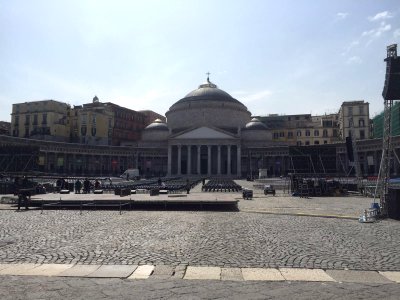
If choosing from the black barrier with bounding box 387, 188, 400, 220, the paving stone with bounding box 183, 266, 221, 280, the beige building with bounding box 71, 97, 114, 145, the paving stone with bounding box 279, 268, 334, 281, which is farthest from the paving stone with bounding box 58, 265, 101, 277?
the beige building with bounding box 71, 97, 114, 145

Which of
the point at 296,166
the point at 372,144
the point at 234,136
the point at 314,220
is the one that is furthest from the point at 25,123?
the point at 314,220

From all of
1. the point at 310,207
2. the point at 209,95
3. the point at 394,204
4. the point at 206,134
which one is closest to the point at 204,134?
the point at 206,134

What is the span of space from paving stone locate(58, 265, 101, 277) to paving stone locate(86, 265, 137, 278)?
0.44 feet

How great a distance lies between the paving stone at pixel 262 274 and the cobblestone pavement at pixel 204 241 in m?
0.45

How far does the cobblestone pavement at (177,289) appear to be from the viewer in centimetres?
629

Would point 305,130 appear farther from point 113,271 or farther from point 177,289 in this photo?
point 177,289

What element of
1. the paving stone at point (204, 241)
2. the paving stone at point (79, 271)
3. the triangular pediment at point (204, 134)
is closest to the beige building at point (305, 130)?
the triangular pediment at point (204, 134)

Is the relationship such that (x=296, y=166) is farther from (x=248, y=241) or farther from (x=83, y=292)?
(x=83, y=292)

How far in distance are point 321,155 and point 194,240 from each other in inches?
1203

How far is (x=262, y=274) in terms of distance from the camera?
7.75 m

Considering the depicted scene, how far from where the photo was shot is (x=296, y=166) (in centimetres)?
3953

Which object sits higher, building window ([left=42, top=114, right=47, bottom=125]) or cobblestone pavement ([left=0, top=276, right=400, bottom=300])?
building window ([left=42, top=114, right=47, bottom=125])

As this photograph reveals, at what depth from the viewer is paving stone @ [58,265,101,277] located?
299 inches

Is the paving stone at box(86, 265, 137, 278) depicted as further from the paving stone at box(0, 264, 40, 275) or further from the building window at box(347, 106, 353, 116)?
the building window at box(347, 106, 353, 116)
